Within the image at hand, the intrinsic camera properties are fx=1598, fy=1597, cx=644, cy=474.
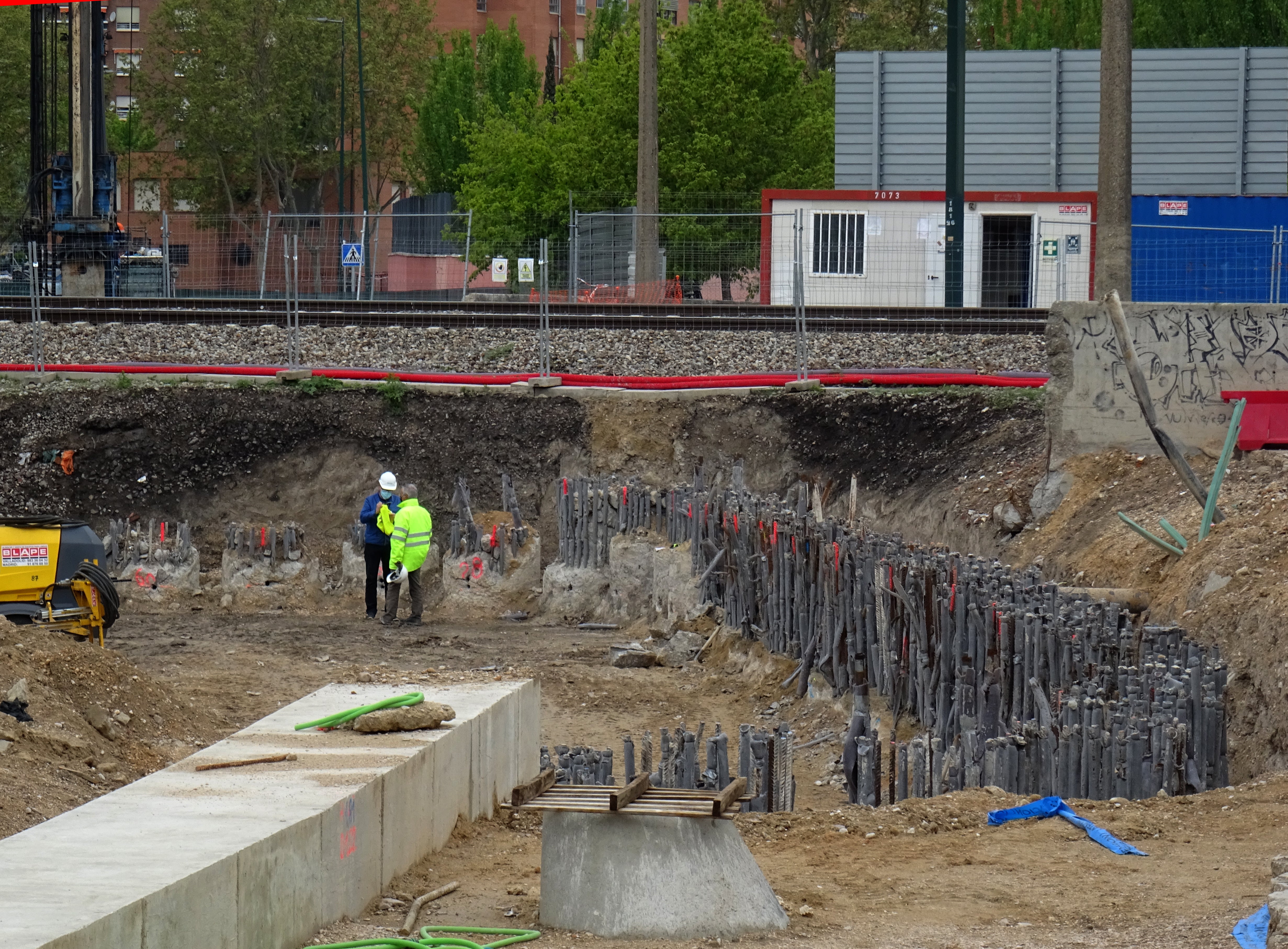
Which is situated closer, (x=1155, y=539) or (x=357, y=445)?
(x=1155, y=539)

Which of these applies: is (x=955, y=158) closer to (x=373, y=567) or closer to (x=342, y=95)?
(x=373, y=567)

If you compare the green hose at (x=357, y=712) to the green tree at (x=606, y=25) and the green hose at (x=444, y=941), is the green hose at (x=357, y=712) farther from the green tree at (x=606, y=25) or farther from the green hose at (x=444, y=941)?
the green tree at (x=606, y=25)

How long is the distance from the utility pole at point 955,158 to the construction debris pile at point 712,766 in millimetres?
12472

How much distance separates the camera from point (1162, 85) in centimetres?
2877

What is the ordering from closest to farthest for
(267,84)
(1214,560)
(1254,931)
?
(1254,931) → (1214,560) → (267,84)

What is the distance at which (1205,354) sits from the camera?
43.5 ft

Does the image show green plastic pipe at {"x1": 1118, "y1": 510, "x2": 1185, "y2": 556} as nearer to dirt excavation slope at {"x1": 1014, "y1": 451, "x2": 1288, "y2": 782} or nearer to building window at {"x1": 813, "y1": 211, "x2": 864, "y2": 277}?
dirt excavation slope at {"x1": 1014, "y1": 451, "x2": 1288, "y2": 782}

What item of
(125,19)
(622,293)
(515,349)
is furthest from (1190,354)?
(125,19)

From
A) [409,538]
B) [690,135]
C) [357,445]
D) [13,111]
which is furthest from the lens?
[13,111]

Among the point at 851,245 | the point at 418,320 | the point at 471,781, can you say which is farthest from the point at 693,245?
the point at 471,781

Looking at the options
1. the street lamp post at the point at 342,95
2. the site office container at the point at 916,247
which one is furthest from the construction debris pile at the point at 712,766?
the street lamp post at the point at 342,95

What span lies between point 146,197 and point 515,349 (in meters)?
44.6

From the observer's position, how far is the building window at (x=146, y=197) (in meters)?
57.2

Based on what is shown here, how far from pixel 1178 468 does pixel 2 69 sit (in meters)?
43.7
